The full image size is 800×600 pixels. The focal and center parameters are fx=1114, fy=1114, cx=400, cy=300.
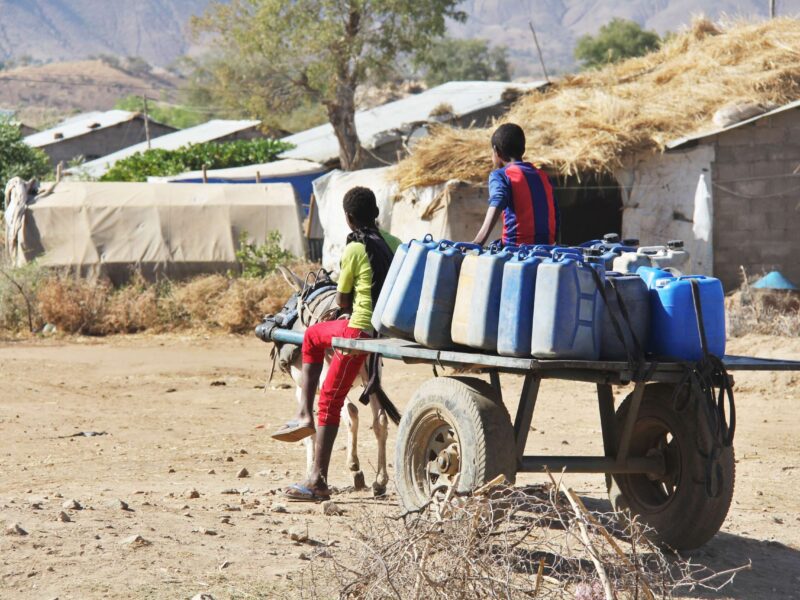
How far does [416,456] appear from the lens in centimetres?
601

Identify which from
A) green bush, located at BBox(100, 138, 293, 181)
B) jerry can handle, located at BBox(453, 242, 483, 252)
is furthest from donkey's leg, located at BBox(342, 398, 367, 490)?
green bush, located at BBox(100, 138, 293, 181)

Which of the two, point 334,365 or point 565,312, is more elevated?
point 565,312

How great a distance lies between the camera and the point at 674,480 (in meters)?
6.03

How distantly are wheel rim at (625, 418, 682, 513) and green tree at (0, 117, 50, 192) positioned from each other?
23.6 m

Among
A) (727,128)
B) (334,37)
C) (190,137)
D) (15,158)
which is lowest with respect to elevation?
(727,128)

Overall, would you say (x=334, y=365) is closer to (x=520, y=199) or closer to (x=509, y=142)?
(x=520, y=199)

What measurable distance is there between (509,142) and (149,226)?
1356cm

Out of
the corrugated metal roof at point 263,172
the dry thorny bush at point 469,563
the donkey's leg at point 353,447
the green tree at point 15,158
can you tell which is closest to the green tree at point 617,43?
the corrugated metal roof at point 263,172

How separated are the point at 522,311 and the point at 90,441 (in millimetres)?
5680

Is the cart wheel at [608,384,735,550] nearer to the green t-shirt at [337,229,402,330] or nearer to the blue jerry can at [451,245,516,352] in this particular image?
the blue jerry can at [451,245,516,352]

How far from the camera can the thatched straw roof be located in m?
15.7

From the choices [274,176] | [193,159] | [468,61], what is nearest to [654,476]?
[274,176]

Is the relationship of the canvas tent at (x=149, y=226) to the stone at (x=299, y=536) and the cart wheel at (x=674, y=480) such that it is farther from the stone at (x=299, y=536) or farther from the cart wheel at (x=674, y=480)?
the cart wheel at (x=674, y=480)

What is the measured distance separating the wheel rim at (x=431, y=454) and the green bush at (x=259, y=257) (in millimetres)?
13328
